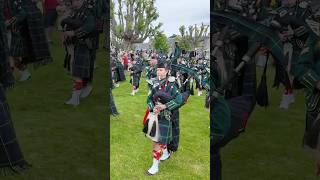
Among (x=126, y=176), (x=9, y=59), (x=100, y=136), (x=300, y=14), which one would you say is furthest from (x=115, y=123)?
(x=300, y=14)

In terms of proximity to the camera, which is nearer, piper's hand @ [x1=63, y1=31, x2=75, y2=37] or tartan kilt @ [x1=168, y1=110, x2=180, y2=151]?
tartan kilt @ [x1=168, y1=110, x2=180, y2=151]

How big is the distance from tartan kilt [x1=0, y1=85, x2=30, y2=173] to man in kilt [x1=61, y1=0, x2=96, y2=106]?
1.54ft

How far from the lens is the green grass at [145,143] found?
303 cm

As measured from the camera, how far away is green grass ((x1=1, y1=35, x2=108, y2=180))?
3129mm

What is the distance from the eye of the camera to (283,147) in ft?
10.4

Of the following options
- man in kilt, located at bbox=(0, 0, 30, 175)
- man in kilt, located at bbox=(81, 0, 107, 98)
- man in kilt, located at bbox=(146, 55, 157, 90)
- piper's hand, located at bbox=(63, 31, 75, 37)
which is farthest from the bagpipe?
man in kilt, located at bbox=(0, 0, 30, 175)

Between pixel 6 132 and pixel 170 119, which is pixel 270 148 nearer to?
pixel 170 119

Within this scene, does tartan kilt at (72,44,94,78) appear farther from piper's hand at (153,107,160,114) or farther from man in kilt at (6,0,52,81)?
piper's hand at (153,107,160,114)

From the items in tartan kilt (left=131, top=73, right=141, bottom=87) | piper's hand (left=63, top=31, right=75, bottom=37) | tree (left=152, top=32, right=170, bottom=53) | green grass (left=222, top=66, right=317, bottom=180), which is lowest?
green grass (left=222, top=66, right=317, bottom=180)

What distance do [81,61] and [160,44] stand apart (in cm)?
64

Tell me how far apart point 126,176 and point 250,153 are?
990 millimetres

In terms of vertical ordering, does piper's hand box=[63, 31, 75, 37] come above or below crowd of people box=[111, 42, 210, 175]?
above

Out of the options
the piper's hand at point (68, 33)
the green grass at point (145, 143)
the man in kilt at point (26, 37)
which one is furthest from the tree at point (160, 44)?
the man in kilt at point (26, 37)

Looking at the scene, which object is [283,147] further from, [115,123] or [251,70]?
[115,123]
